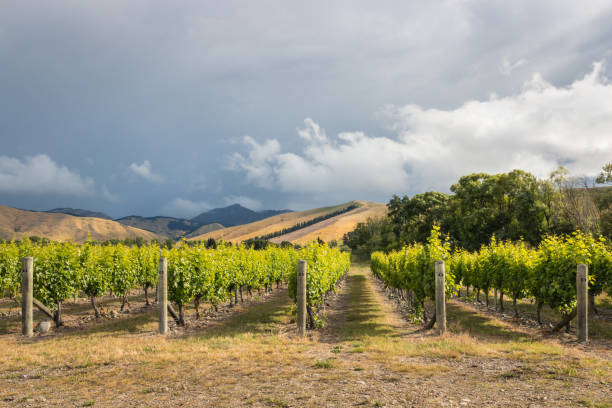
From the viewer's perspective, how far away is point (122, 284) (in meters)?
14.8

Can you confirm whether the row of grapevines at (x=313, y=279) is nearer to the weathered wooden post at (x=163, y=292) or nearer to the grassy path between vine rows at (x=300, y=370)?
the grassy path between vine rows at (x=300, y=370)

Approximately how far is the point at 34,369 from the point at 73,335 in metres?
3.79

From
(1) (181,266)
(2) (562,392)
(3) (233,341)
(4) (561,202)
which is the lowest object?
(3) (233,341)

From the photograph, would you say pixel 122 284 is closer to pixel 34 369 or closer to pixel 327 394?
pixel 34 369

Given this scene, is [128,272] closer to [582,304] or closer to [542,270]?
[542,270]

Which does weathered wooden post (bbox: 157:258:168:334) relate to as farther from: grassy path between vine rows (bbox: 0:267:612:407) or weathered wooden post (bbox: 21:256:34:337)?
weathered wooden post (bbox: 21:256:34:337)

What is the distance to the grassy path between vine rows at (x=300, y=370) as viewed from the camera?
507 centimetres

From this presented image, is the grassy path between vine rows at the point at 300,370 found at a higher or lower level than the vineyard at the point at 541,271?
lower

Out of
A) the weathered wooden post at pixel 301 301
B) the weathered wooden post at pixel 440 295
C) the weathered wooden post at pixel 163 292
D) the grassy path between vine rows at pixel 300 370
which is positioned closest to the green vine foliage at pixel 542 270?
the weathered wooden post at pixel 440 295

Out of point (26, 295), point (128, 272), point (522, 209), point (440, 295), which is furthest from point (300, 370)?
point (522, 209)

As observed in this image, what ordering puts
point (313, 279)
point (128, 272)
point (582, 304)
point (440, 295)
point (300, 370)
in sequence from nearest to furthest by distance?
point (300, 370), point (582, 304), point (440, 295), point (313, 279), point (128, 272)

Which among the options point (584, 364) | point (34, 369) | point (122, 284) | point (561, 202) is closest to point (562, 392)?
point (584, 364)

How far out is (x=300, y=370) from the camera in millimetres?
6391

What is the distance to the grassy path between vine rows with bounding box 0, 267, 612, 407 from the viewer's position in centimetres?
507
